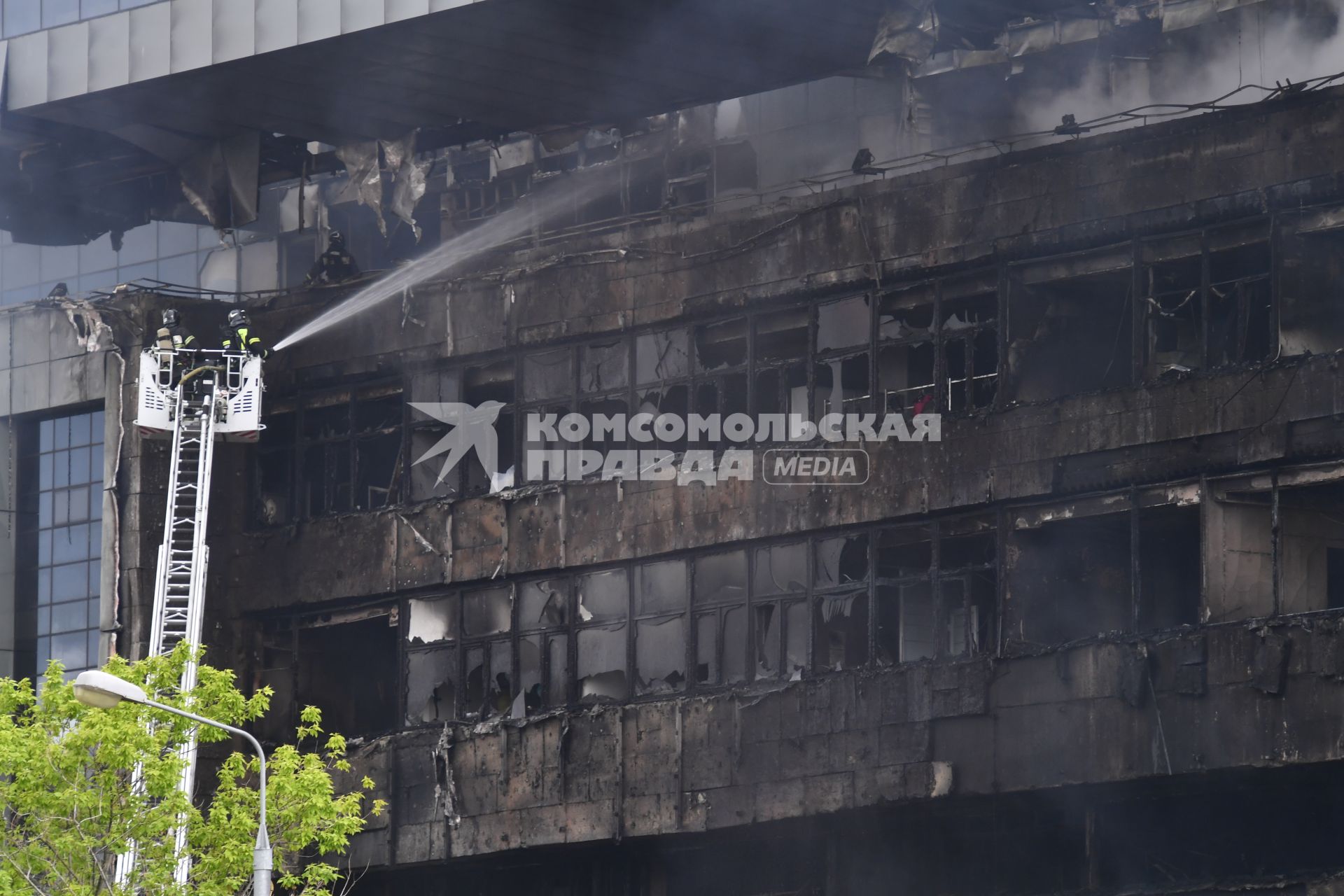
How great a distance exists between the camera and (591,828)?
41.2 m

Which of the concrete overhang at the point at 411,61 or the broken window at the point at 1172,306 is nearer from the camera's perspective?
the broken window at the point at 1172,306

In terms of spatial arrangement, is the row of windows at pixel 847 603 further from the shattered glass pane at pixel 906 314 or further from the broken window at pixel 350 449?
the shattered glass pane at pixel 906 314

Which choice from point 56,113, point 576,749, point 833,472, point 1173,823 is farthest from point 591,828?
point 56,113

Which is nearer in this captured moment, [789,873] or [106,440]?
[789,873]

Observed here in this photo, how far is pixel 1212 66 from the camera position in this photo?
4228cm

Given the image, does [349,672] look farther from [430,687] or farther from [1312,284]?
[1312,284]

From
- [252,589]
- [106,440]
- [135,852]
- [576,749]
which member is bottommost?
[135,852]

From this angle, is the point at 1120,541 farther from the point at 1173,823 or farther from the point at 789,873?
the point at 789,873

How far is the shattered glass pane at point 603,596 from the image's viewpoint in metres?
42.4

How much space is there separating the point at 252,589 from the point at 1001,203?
54.5 feet

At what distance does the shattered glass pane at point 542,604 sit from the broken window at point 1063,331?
9.30 metres

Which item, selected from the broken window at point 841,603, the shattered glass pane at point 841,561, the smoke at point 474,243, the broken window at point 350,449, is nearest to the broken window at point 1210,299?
the shattered glass pane at point 841,561

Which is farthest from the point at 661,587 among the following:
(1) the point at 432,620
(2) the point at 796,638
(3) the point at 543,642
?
(1) the point at 432,620

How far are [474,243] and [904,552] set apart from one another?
12.1 meters
